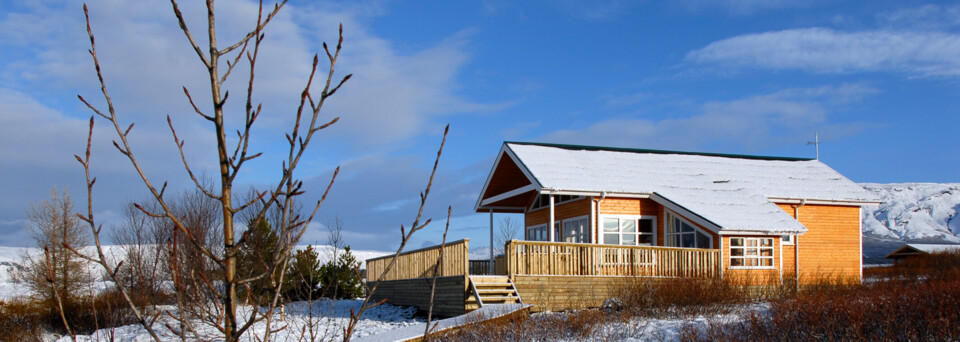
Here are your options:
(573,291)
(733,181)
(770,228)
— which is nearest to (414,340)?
(573,291)

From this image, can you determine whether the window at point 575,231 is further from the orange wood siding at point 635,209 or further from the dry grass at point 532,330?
the dry grass at point 532,330

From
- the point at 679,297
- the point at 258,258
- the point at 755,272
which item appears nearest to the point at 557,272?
the point at 679,297

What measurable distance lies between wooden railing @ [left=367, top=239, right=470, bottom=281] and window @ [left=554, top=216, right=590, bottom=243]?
14.3 feet

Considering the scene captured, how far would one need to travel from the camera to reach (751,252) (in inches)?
826

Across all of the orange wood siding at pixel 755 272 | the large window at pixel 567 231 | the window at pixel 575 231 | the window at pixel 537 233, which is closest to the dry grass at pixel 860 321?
the orange wood siding at pixel 755 272

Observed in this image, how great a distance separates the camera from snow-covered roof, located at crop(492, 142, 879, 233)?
2127 cm

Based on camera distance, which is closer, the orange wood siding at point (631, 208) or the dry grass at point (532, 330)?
the dry grass at point (532, 330)

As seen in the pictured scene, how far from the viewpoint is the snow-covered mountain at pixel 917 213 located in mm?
166500

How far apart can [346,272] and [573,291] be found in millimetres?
10868

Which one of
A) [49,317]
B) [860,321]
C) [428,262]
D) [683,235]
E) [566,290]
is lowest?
[49,317]

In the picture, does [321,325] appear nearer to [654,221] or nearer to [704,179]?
[654,221]

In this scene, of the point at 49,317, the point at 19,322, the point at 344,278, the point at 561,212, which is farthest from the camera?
the point at 344,278

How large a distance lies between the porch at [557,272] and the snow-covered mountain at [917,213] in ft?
519

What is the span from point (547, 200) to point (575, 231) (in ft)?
6.49
